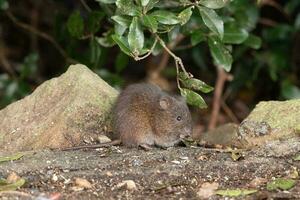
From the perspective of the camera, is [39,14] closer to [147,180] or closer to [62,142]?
[62,142]

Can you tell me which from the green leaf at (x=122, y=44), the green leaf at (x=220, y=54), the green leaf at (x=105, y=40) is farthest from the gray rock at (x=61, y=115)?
the green leaf at (x=220, y=54)

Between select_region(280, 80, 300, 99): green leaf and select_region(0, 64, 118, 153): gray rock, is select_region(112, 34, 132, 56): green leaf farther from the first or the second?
select_region(280, 80, 300, 99): green leaf

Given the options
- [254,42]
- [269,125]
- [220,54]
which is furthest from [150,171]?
[254,42]

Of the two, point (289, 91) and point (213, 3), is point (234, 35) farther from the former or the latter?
point (289, 91)

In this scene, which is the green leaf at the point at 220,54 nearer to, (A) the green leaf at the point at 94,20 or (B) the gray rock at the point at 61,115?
(B) the gray rock at the point at 61,115

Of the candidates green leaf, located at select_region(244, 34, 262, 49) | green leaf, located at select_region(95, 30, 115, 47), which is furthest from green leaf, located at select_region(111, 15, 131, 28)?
green leaf, located at select_region(244, 34, 262, 49)

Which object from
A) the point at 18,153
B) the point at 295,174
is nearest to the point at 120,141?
the point at 18,153
